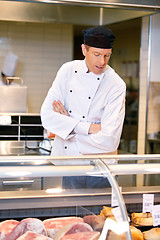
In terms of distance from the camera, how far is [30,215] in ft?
5.16

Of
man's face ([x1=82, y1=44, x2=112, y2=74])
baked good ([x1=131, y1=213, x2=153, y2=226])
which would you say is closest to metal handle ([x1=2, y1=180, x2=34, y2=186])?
baked good ([x1=131, y1=213, x2=153, y2=226])

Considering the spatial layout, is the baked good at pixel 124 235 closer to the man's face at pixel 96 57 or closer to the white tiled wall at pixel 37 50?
the man's face at pixel 96 57

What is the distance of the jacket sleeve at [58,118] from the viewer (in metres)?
2.19

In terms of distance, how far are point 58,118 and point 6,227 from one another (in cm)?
83

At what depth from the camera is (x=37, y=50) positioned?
6.50m

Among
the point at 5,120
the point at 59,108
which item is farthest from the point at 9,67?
the point at 59,108

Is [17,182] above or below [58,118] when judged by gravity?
below

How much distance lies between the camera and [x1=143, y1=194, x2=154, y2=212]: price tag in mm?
1665

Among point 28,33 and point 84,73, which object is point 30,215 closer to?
point 84,73

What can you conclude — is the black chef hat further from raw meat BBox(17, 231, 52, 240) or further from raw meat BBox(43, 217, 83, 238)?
raw meat BBox(17, 231, 52, 240)

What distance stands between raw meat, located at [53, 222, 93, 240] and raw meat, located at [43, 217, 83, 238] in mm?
16

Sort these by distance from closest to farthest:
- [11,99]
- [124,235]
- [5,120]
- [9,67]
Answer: [124,235] < [5,120] < [11,99] < [9,67]

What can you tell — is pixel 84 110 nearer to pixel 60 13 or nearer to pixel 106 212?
pixel 106 212

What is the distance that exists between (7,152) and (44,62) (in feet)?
11.0
